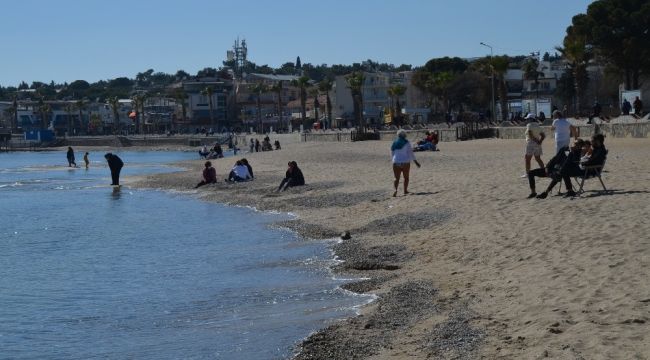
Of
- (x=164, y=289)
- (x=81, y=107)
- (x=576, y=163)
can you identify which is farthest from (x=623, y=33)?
(x=81, y=107)

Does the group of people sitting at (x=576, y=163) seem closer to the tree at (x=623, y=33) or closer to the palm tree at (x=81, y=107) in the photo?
the tree at (x=623, y=33)

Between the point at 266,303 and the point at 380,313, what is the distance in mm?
2375

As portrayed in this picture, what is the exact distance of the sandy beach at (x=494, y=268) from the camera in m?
7.96

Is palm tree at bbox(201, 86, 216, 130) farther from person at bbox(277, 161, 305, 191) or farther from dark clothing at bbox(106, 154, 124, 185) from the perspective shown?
person at bbox(277, 161, 305, 191)

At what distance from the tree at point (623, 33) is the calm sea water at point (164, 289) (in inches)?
1667

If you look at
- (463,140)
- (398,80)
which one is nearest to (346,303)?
(463,140)

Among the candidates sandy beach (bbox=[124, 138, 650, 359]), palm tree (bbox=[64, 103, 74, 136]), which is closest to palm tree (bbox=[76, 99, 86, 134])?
palm tree (bbox=[64, 103, 74, 136])

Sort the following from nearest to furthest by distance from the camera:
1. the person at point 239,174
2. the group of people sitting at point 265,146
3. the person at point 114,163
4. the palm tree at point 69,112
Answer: the person at point 239,174 < the person at point 114,163 < the group of people sitting at point 265,146 < the palm tree at point 69,112

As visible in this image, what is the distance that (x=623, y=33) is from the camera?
6141cm

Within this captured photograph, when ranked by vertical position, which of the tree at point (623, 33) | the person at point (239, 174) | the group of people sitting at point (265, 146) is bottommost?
the group of people sitting at point (265, 146)

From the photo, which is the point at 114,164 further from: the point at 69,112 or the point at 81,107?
the point at 69,112

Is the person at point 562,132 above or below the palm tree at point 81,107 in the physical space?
below

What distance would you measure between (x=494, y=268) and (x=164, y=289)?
5220 millimetres

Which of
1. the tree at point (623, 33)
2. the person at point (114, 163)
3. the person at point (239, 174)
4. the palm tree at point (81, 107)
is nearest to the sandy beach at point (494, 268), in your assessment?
the person at point (239, 174)
